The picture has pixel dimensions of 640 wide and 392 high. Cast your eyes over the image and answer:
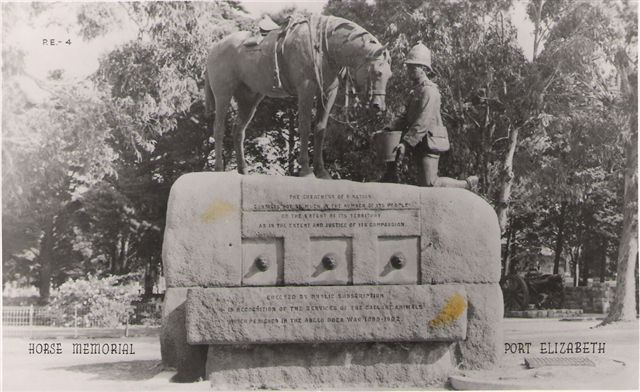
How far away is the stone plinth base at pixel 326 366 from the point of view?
754 cm

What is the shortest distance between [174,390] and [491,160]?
15413 mm

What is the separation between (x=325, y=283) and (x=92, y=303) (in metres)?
12.5

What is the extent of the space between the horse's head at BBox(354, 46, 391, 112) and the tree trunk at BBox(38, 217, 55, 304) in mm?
21342

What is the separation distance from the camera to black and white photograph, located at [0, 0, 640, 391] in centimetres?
761

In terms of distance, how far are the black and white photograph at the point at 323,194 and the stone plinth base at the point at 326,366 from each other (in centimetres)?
2

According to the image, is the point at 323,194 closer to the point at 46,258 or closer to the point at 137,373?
the point at 137,373

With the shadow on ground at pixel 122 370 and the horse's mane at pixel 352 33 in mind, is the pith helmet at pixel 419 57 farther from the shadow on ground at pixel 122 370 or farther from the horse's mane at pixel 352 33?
the shadow on ground at pixel 122 370

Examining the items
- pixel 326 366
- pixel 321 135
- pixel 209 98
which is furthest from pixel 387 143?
A: pixel 209 98

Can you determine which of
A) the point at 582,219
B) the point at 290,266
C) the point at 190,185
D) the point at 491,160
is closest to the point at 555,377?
the point at 290,266

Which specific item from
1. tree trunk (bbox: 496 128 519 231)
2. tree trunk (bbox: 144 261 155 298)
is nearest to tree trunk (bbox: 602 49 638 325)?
tree trunk (bbox: 496 128 519 231)

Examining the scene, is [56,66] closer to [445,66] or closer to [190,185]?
[445,66]

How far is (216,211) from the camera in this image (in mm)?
7742

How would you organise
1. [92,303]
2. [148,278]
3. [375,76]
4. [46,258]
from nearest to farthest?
[375,76] < [92,303] < [148,278] < [46,258]

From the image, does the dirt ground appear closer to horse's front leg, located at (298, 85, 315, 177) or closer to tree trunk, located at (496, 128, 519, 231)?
horse's front leg, located at (298, 85, 315, 177)
